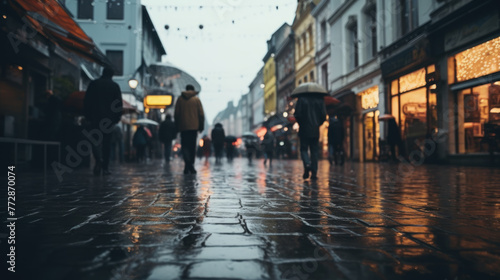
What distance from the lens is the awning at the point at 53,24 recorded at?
682 cm

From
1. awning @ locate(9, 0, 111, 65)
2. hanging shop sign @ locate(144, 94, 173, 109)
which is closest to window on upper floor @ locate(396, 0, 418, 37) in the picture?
awning @ locate(9, 0, 111, 65)

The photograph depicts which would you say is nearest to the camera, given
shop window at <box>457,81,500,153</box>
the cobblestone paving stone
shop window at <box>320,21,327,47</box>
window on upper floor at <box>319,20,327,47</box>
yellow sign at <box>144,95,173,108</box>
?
the cobblestone paving stone

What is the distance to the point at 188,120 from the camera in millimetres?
9117

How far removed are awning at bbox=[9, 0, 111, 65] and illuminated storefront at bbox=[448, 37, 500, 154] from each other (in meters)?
10.6

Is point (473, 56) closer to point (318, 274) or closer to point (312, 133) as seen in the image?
point (312, 133)

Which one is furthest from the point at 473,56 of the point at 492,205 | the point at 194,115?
the point at 492,205

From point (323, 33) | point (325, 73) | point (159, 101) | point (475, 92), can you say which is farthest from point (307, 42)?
point (475, 92)

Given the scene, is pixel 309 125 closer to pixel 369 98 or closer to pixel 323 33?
pixel 369 98

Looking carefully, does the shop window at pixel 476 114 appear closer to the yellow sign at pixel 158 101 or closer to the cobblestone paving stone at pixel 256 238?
the cobblestone paving stone at pixel 256 238

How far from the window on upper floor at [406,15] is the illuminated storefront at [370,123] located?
3.16 m

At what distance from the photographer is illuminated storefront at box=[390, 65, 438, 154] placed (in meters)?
14.8

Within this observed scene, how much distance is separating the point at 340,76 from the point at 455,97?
33.8 feet

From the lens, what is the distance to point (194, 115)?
9156 mm

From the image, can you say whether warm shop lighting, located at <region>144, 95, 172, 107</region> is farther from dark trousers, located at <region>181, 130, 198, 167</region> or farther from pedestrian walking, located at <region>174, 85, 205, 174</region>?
dark trousers, located at <region>181, 130, 198, 167</region>
